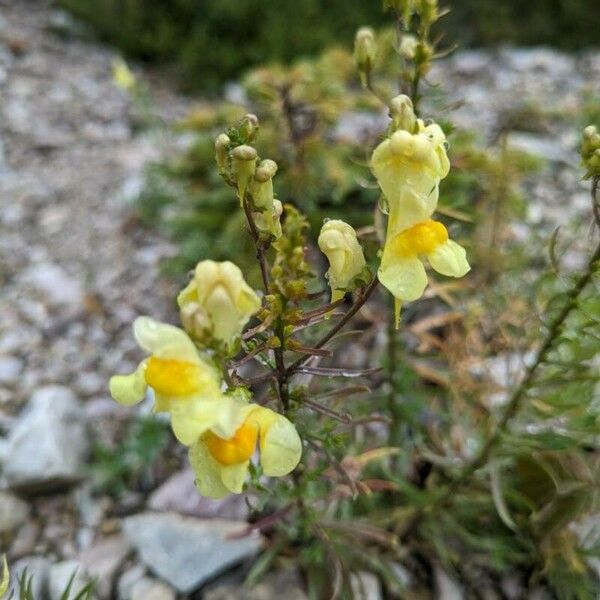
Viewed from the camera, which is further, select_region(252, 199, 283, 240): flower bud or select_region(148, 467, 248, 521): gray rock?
select_region(148, 467, 248, 521): gray rock

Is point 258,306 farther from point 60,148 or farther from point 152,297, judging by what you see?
point 60,148

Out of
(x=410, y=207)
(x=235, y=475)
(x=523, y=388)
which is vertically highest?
(x=410, y=207)

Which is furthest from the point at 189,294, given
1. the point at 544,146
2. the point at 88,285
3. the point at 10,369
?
the point at 544,146

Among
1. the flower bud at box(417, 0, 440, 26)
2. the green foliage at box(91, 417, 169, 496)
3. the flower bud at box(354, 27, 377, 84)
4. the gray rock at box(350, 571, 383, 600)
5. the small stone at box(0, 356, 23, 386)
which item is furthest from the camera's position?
the small stone at box(0, 356, 23, 386)

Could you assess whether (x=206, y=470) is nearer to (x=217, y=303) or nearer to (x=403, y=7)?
(x=217, y=303)

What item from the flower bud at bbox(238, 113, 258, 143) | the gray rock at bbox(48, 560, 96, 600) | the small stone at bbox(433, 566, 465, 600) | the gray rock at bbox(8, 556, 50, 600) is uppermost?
the flower bud at bbox(238, 113, 258, 143)

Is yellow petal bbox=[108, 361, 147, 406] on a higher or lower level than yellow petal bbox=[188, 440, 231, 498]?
higher

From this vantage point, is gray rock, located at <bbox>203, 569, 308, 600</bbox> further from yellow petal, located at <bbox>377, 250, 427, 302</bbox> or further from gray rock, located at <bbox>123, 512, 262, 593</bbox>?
yellow petal, located at <bbox>377, 250, 427, 302</bbox>

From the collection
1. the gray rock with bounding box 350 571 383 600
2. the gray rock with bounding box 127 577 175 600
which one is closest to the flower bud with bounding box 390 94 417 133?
the gray rock with bounding box 350 571 383 600
